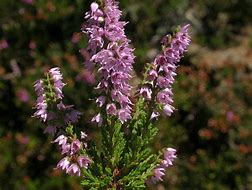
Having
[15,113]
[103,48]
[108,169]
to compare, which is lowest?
[108,169]

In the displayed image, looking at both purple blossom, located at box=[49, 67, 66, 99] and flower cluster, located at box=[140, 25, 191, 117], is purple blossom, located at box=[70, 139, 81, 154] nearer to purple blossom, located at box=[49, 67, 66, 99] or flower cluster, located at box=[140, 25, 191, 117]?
purple blossom, located at box=[49, 67, 66, 99]

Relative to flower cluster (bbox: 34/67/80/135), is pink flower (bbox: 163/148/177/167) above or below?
below

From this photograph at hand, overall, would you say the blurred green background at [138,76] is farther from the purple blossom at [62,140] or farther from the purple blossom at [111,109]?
the purple blossom at [111,109]

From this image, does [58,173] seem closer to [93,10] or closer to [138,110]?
[138,110]

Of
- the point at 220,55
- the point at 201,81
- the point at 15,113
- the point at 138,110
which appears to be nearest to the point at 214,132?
the point at 201,81

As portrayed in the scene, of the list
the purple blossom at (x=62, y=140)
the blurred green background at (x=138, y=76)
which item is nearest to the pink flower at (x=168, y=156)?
the purple blossom at (x=62, y=140)

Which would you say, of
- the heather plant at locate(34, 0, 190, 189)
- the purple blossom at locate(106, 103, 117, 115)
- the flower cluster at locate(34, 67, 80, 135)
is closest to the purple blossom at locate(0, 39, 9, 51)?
the heather plant at locate(34, 0, 190, 189)
